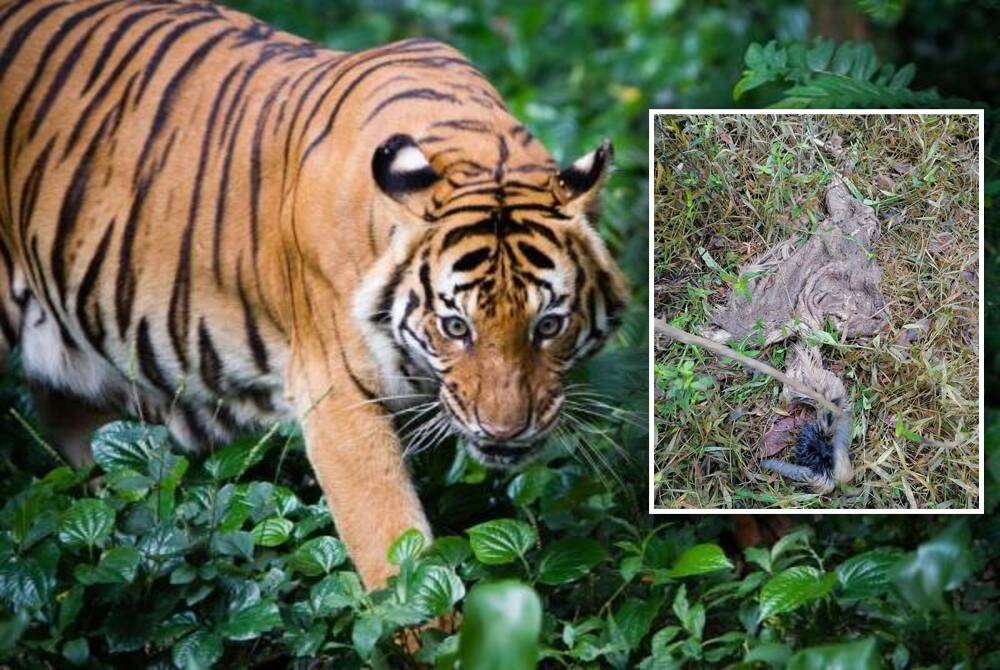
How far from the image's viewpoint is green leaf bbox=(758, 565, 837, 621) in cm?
353

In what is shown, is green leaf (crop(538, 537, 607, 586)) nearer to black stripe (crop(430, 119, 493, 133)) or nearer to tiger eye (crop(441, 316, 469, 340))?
tiger eye (crop(441, 316, 469, 340))

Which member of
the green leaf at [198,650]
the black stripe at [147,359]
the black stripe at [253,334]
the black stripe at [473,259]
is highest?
the black stripe at [473,259]

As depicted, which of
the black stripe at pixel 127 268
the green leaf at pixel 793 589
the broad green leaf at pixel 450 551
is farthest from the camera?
the black stripe at pixel 127 268

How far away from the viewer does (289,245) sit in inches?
160

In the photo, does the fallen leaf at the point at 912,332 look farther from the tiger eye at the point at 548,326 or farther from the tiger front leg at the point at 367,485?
the tiger front leg at the point at 367,485

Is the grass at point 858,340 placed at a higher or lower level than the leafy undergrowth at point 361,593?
higher

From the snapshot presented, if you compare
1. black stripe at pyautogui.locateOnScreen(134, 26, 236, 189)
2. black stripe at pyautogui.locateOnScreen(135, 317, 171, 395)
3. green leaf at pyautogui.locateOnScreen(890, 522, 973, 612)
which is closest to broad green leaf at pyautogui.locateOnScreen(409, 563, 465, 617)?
green leaf at pyautogui.locateOnScreen(890, 522, 973, 612)

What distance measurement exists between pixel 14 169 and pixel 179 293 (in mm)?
598

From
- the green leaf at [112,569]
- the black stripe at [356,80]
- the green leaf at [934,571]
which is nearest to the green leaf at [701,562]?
the green leaf at [934,571]

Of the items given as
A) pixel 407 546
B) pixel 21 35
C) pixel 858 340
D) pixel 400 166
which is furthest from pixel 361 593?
pixel 21 35

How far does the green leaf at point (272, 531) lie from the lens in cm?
398

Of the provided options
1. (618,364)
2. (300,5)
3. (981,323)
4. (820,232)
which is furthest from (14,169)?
(300,5)

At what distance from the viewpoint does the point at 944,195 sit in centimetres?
363

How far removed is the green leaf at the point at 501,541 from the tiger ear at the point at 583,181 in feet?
2.27
